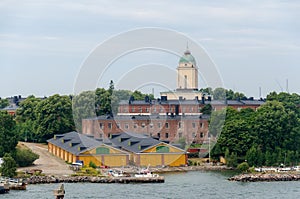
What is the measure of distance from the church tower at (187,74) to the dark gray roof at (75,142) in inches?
694

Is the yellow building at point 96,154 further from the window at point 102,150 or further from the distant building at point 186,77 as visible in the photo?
the distant building at point 186,77

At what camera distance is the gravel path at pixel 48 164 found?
34.2 meters

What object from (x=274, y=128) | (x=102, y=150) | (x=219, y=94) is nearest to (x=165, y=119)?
(x=274, y=128)

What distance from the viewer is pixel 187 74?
59.2 m

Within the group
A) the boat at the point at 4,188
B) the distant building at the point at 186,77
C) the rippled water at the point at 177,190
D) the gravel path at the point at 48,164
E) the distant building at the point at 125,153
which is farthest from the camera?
the distant building at the point at 186,77

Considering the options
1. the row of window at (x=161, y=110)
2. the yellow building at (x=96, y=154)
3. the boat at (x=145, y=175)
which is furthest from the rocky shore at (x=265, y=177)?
the row of window at (x=161, y=110)

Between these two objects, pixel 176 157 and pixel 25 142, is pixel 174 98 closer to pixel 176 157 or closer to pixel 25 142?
pixel 25 142

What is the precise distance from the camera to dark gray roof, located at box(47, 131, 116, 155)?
36.9 meters

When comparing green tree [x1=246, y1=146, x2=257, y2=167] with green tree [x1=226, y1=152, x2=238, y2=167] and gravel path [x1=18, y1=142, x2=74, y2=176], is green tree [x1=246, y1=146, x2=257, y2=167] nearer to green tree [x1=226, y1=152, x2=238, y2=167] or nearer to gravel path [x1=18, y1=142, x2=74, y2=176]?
green tree [x1=226, y1=152, x2=238, y2=167]

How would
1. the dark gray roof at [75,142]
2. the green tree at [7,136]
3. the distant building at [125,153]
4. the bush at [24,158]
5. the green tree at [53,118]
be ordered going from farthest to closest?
the green tree at [53,118] < the dark gray roof at [75,142] < the distant building at [125,153] < the bush at [24,158] < the green tree at [7,136]

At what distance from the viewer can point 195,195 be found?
27047mm

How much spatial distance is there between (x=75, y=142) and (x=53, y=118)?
8538 mm

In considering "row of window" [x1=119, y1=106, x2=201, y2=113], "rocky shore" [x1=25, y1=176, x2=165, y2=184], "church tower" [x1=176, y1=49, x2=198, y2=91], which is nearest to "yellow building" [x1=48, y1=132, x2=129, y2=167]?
"rocky shore" [x1=25, y1=176, x2=165, y2=184]

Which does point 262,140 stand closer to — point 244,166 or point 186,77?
point 244,166
